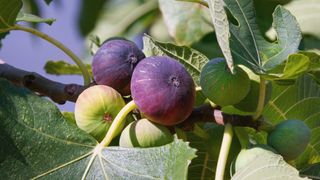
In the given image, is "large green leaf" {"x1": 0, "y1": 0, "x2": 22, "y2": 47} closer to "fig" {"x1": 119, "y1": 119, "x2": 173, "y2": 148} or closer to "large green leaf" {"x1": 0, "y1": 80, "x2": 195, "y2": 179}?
"large green leaf" {"x1": 0, "y1": 80, "x2": 195, "y2": 179}

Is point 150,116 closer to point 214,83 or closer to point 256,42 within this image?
point 214,83

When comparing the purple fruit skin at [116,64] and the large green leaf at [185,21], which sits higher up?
the purple fruit skin at [116,64]

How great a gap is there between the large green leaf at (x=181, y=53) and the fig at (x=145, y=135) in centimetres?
19

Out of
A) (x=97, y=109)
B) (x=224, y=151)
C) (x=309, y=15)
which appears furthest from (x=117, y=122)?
(x=309, y=15)

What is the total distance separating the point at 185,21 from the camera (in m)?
1.85

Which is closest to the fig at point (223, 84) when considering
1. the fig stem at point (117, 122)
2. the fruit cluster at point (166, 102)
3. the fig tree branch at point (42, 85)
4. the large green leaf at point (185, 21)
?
the fruit cluster at point (166, 102)

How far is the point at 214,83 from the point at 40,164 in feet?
0.85

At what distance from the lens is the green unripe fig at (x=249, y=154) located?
3.28ft

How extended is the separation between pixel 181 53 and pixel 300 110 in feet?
0.73

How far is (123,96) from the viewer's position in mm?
1111

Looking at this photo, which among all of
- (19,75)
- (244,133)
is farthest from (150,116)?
(19,75)

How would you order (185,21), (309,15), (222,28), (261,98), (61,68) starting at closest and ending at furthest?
(222,28) < (261,98) < (61,68) < (185,21) < (309,15)

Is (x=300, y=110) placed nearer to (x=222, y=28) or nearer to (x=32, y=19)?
(x=222, y=28)

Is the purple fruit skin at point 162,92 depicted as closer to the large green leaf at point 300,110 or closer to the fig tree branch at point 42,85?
the fig tree branch at point 42,85
